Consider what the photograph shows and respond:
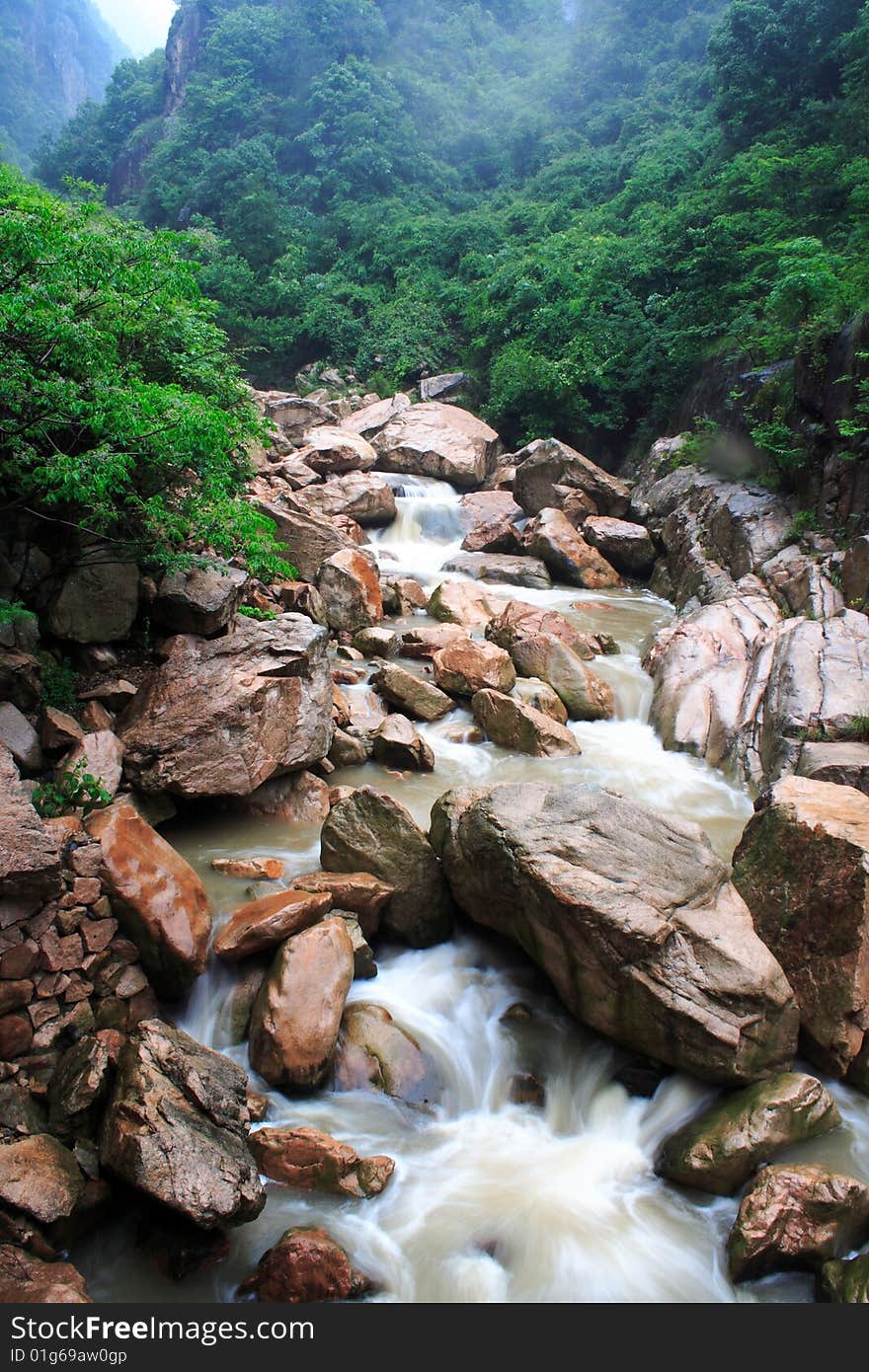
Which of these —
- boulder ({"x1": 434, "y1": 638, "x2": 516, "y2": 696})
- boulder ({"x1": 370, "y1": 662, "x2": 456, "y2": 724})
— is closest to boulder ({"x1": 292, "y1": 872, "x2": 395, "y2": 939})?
boulder ({"x1": 370, "y1": 662, "x2": 456, "y2": 724})

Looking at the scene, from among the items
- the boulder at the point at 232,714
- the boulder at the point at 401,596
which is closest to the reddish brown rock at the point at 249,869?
the boulder at the point at 232,714

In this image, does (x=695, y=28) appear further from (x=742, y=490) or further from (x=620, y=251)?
(x=742, y=490)

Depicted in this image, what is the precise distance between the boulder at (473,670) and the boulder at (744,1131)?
5797 mm

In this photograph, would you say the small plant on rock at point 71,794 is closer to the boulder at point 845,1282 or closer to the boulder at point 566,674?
the boulder at point 845,1282

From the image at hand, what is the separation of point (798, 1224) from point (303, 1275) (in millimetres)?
2271

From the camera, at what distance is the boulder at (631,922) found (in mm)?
4117

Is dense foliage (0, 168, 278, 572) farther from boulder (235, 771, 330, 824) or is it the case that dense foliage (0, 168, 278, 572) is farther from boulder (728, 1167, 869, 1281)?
boulder (728, 1167, 869, 1281)

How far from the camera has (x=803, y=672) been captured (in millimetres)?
8297

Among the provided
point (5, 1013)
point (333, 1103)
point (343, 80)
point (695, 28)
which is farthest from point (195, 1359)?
point (695, 28)

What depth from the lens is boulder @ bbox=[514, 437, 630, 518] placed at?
1748 cm

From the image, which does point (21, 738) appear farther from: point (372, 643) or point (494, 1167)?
point (372, 643)

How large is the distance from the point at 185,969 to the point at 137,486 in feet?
14.3

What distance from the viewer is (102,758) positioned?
18.9ft

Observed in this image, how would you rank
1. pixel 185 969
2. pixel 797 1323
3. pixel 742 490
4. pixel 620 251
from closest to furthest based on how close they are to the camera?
pixel 797 1323, pixel 185 969, pixel 742 490, pixel 620 251
